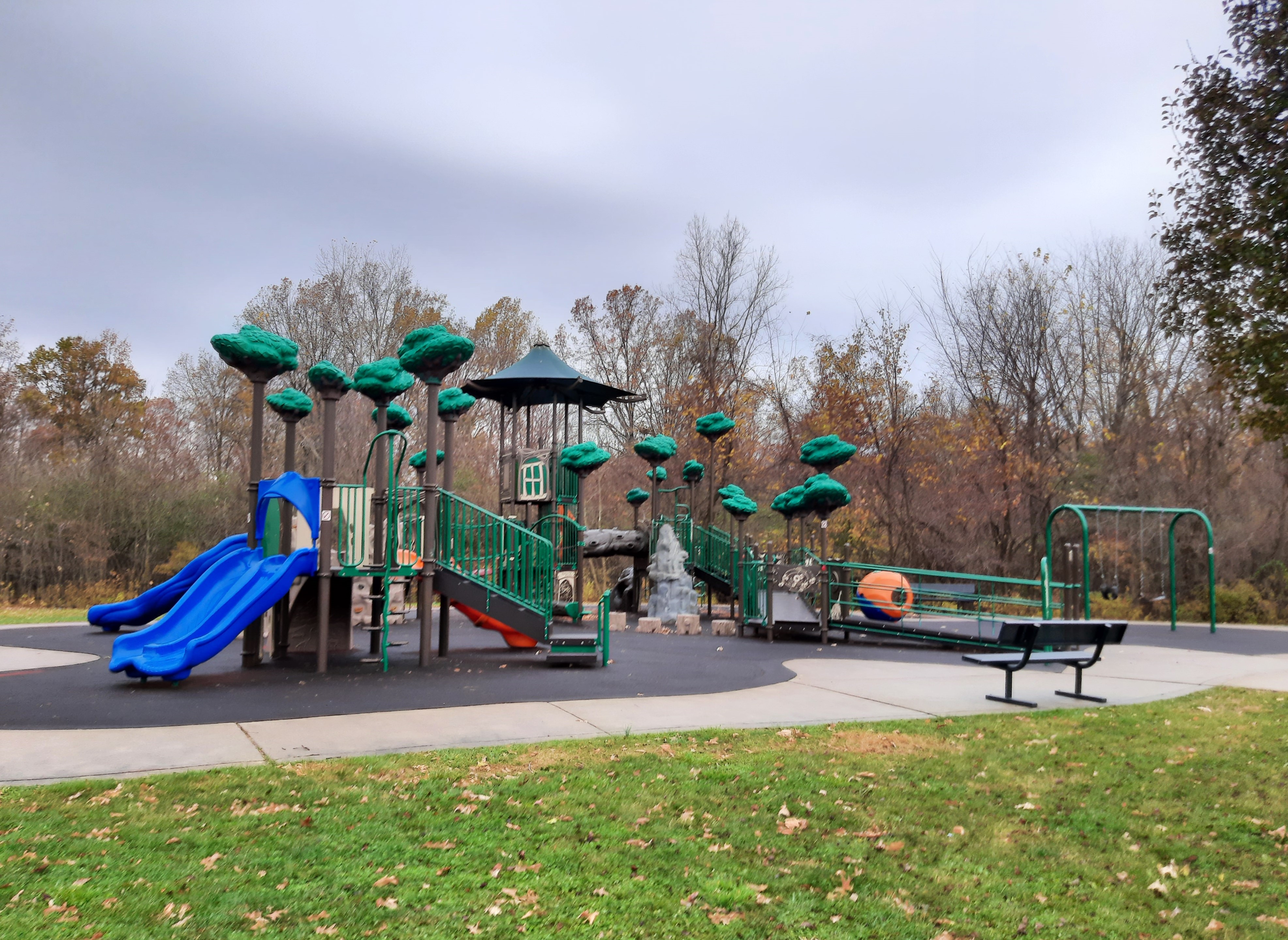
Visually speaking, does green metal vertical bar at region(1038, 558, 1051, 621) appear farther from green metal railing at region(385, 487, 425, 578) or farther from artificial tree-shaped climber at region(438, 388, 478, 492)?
green metal railing at region(385, 487, 425, 578)

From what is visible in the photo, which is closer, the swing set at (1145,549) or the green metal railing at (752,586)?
the green metal railing at (752,586)

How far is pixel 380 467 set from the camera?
11398 mm

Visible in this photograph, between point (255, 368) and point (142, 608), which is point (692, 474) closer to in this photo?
point (142, 608)

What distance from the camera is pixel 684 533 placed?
20484 millimetres

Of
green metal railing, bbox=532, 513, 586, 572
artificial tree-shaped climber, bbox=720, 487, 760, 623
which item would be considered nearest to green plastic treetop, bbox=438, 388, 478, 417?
green metal railing, bbox=532, 513, 586, 572

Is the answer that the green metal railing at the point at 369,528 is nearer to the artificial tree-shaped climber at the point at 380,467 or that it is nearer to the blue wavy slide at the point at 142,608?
the artificial tree-shaped climber at the point at 380,467

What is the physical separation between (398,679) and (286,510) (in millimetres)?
2656

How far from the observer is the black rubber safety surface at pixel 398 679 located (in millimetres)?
7699

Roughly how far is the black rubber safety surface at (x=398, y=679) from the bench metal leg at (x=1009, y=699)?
2270 mm

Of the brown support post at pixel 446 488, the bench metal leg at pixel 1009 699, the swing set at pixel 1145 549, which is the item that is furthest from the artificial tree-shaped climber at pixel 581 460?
the bench metal leg at pixel 1009 699

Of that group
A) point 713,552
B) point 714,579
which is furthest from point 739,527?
point 714,579

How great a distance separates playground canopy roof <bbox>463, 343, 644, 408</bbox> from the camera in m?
18.1

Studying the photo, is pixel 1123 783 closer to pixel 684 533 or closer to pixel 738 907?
pixel 738 907

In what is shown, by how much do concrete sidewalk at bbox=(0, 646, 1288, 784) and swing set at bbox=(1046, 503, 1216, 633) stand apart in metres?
5.99
